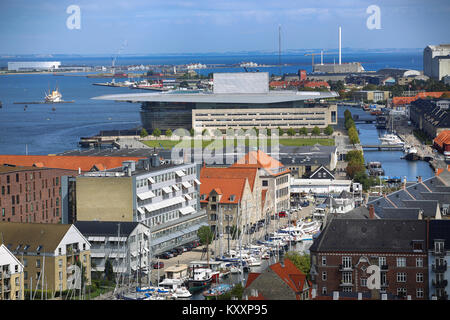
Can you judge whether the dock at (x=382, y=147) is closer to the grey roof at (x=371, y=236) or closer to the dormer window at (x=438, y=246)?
the grey roof at (x=371, y=236)

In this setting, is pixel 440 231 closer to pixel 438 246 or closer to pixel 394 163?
pixel 438 246

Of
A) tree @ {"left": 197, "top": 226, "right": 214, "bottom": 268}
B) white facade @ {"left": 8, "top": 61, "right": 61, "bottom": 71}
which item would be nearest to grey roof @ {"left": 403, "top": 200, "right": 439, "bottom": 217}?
tree @ {"left": 197, "top": 226, "right": 214, "bottom": 268}

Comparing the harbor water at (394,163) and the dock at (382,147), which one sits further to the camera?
the dock at (382,147)

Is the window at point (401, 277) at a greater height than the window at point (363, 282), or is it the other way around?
the window at point (401, 277)

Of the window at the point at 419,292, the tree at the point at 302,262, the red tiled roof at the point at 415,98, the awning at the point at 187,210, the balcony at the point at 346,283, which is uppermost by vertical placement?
the balcony at the point at 346,283

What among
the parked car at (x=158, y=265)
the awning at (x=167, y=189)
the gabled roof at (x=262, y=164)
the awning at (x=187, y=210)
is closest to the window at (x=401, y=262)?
the parked car at (x=158, y=265)

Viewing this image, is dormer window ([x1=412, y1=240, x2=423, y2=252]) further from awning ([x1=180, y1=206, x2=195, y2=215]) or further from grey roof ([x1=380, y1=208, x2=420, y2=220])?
awning ([x1=180, y1=206, x2=195, y2=215])

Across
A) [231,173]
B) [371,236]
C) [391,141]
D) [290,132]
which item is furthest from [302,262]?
[290,132]
